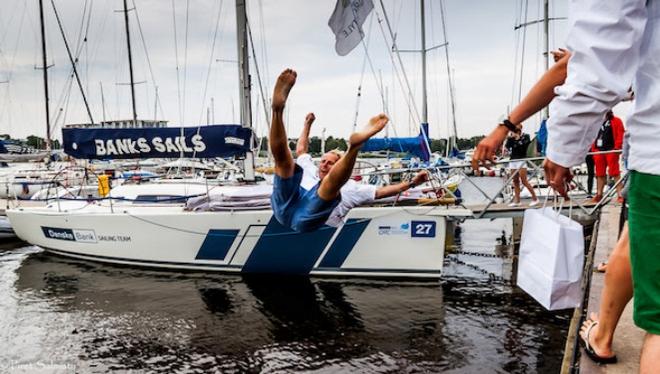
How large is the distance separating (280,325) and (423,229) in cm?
277

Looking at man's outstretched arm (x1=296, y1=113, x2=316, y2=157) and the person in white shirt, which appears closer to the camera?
the person in white shirt

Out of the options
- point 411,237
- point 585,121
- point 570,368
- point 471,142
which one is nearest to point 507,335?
point 411,237

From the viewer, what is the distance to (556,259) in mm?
2135

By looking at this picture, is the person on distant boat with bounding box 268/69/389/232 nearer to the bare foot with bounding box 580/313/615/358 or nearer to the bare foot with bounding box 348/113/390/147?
the bare foot with bounding box 348/113/390/147

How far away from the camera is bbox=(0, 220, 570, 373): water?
529 centimetres

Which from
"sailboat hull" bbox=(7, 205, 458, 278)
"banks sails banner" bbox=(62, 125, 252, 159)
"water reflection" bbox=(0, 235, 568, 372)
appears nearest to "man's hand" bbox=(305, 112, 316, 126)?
"sailboat hull" bbox=(7, 205, 458, 278)

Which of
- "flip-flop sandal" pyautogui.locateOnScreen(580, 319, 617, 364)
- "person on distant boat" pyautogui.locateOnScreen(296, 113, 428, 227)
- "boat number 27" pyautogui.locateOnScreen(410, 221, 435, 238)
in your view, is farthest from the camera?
"boat number 27" pyautogui.locateOnScreen(410, 221, 435, 238)

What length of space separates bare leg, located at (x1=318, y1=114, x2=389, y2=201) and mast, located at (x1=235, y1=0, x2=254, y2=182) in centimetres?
566

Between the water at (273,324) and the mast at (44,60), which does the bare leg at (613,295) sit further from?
the mast at (44,60)

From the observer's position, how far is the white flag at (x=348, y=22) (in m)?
11.4

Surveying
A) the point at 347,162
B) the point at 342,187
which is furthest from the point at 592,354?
the point at 342,187

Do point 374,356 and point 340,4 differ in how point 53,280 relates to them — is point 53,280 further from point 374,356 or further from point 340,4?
point 340,4

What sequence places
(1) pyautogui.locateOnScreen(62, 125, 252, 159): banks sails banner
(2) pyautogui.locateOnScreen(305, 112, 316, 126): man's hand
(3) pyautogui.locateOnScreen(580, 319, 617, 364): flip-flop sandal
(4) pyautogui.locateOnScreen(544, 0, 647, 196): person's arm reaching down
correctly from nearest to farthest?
(4) pyautogui.locateOnScreen(544, 0, 647, 196): person's arm reaching down < (3) pyautogui.locateOnScreen(580, 319, 617, 364): flip-flop sandal < (2) pyautogui.locateOnScreen(305, 112, 316, 126): man's hand < (1) pyautogui.locateOnScreen(62, 125, 252, 159): banks sails banner

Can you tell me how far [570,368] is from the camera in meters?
2.70
